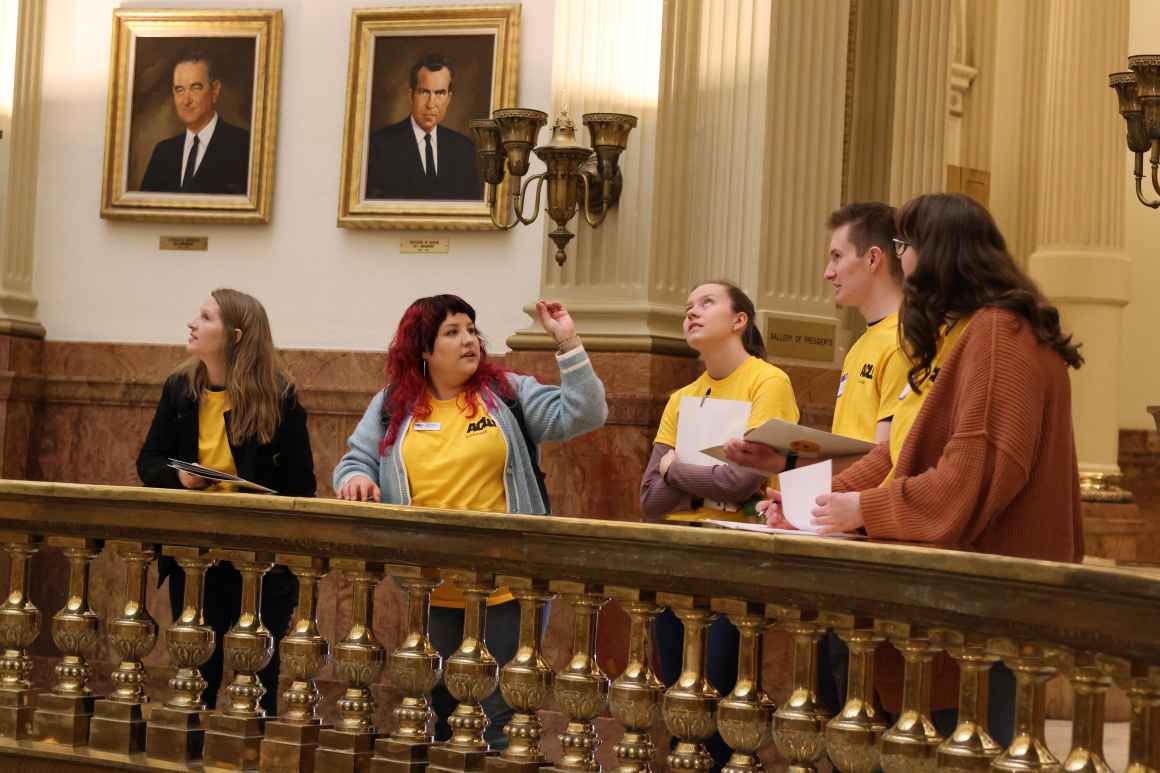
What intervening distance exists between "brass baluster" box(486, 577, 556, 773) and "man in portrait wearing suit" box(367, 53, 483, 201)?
4.51m

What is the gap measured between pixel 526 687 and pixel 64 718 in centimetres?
144

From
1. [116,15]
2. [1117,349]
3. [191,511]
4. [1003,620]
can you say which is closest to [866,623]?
[1003,620]

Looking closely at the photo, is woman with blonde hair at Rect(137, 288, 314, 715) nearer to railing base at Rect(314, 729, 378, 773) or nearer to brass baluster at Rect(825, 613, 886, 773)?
railing base at Rect(314, 729, 378, 773)

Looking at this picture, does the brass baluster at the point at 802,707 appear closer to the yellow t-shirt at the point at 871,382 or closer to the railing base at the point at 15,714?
the yellow t-shirt at the point at 871,382

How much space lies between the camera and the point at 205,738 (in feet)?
15.0

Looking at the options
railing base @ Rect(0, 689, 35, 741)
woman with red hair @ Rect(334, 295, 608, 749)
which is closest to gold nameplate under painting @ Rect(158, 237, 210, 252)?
woman with red hair @ Rect(334, 295, 608, 749)

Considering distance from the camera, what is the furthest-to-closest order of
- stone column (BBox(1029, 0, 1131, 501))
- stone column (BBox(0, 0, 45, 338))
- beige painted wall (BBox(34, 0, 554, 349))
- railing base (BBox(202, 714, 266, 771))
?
stone column (BBox(1029, 0, 1131, 501)) → stone column (BBox(0, 0, 45, 338)) → beige painted wall (BBox(34, 0, 554, 349)) → railing base (BBox(202, 714, 266, 771))

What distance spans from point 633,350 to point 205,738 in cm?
348

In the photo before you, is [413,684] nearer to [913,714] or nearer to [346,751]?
[346,751]

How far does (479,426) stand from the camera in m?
5.42

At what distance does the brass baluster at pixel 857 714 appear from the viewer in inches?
139

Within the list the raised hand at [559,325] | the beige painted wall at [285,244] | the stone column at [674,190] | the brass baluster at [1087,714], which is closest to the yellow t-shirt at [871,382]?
the raised hand at [559,325]

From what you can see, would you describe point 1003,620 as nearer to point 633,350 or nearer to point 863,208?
point 863,208

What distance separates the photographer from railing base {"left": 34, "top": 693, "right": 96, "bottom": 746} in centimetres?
476
